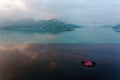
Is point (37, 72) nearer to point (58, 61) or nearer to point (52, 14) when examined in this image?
point (58, 61)

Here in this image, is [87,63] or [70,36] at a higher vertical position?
[70,36]

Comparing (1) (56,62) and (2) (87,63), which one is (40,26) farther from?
(2) (87,63)

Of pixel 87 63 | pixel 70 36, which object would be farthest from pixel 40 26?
pixel 87 63

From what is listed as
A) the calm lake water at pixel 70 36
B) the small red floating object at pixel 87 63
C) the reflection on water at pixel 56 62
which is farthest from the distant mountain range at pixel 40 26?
the small red floating object at pixel 87 63

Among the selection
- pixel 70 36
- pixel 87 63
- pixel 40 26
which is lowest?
pixel 87 63

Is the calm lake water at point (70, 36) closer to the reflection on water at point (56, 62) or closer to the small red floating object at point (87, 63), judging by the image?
the reflection on water at point (56, 62)

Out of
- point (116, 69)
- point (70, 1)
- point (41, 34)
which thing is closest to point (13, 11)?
point (41, 34)
